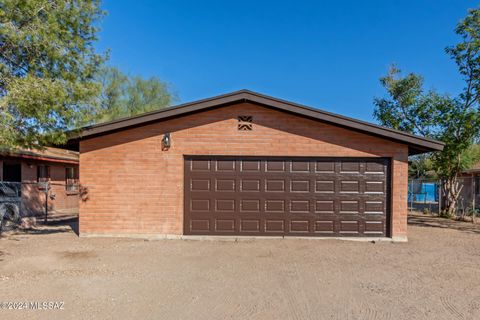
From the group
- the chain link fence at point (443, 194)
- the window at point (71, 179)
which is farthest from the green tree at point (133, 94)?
the chain link fence at point (443, 194)

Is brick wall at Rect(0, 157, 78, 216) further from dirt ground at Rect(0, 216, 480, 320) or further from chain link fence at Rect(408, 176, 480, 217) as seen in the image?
chain link fence at Rect(408, 176, 480, 217)

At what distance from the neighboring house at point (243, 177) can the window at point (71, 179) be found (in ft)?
34.4

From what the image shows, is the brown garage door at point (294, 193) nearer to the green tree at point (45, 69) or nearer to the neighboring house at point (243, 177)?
the neighboring house at point (243, 177)

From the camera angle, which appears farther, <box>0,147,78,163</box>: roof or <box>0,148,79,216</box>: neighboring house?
<box>0,148,79,216</box>: neighboring house

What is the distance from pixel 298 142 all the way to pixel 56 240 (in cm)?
748

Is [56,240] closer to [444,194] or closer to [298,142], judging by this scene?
[298,142]

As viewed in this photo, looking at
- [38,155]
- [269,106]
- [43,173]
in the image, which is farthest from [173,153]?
[43,173]

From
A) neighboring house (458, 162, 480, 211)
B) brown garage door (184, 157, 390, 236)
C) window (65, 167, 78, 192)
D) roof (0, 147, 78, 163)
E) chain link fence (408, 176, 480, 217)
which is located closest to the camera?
brown garage door (184, 157, 390, 236)

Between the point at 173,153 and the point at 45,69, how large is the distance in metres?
3.79

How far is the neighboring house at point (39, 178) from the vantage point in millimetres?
14234

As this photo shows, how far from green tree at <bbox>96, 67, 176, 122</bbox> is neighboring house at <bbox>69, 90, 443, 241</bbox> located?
1607 centimetres

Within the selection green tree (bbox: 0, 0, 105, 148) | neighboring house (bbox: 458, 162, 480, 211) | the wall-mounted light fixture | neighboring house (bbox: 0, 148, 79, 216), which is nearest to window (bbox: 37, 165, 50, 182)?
neighboring house (bbox: 0, 148, 79, 216)

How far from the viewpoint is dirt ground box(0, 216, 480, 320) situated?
452cm

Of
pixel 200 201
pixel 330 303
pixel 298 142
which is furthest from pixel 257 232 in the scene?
pixel 330 303
